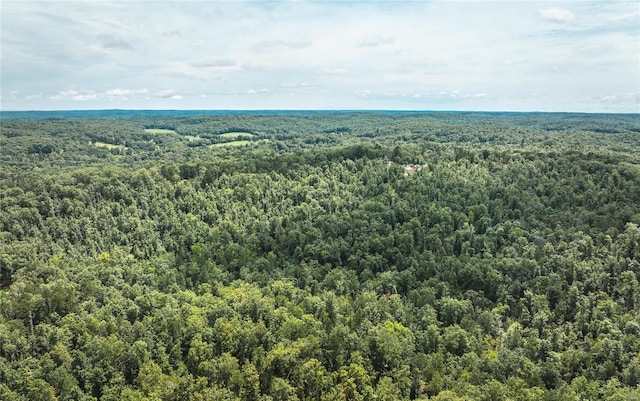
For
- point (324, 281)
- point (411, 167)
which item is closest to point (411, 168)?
point (411, 167)

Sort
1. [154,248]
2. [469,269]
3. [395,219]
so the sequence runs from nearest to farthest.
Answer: [469,269] < [154,248] < [395,219]

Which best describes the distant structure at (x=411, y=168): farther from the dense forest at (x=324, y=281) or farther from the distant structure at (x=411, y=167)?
the dense forest at (x=324, y=281)

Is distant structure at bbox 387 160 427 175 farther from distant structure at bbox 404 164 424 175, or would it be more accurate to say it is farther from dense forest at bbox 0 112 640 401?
dense forest at bbox 0 112 640 401

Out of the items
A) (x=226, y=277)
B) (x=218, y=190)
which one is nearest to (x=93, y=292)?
(x=226, y=277)

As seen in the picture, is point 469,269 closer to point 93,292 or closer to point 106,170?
point 93,292

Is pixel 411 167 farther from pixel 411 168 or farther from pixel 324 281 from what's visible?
pixel 324 281

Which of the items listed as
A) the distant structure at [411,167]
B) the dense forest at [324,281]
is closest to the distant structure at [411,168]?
the distant structure at [411,167]

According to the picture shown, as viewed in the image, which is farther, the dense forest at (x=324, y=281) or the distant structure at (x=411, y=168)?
the distant structure at (x=411, y=168)

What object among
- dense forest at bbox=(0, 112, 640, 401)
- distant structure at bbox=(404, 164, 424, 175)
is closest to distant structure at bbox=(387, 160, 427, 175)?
distant structure at bbox=(404, 164, 424, 175)
